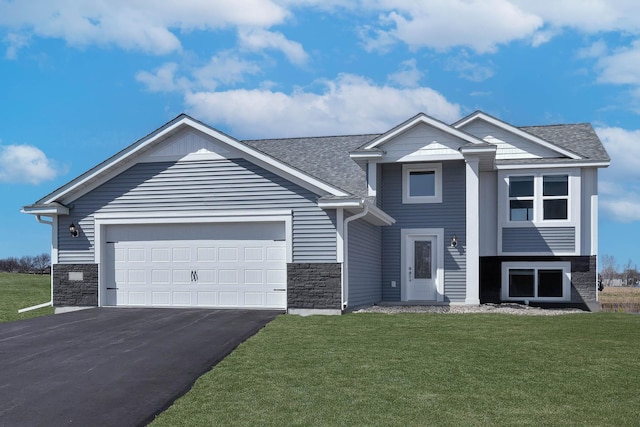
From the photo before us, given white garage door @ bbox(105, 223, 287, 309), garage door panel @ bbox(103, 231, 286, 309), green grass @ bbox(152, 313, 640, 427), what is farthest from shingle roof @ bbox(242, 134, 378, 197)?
green grass @ bbox(152, 313, 640, 427)

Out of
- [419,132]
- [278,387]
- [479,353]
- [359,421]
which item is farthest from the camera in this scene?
[419,132]

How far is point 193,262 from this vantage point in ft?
53.3

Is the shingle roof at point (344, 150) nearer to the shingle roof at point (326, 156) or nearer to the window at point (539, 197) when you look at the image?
the shingle roof at point (326, 156)

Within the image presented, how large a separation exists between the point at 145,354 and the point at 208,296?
573cm

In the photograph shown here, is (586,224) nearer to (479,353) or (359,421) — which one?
(479,353)

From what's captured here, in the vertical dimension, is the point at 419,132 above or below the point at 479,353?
above

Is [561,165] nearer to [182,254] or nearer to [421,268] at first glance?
[421,268]

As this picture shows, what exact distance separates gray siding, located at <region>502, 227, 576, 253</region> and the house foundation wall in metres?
0.32

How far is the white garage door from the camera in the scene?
15.9m

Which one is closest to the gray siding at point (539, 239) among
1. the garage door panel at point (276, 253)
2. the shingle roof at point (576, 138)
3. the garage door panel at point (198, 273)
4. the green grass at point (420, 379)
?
the shingle roof at point (576, 138)

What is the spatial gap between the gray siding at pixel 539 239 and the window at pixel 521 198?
16.3 inches

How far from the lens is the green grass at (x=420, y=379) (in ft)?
23.2

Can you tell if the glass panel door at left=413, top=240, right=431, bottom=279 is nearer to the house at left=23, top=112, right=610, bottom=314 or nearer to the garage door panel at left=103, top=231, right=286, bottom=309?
the house at left=23, top=112, right=610, bottom=314

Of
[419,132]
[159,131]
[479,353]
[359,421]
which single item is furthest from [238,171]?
[359,421]
